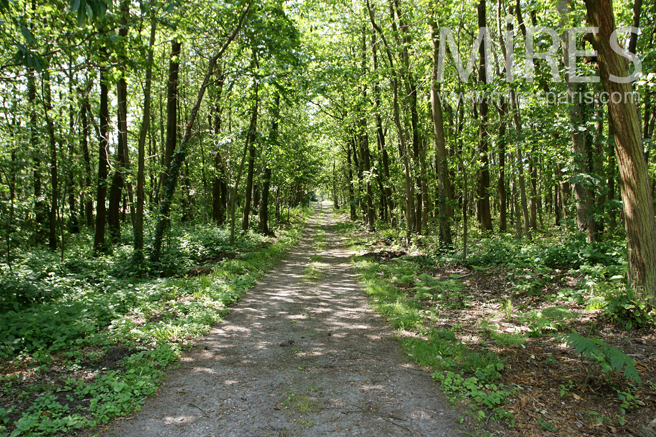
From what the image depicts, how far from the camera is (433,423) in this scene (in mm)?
3334

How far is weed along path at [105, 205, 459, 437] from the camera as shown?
3287 mm

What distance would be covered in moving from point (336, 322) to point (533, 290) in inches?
151

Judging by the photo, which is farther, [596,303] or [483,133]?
[483,133]

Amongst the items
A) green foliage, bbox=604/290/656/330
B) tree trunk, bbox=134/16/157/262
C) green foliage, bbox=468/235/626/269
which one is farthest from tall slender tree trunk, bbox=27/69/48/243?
green foliage, bbox=604/290/656/330

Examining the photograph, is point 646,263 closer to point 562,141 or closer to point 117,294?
point 562,141

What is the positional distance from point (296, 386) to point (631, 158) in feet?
17.2

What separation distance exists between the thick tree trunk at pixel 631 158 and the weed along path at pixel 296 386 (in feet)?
10.7

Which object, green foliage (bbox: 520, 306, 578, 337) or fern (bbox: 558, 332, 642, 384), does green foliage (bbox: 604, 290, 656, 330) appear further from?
fern (bbox: 558, 332, 642, 384)

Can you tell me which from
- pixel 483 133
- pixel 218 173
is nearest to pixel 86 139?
pixel 218 173

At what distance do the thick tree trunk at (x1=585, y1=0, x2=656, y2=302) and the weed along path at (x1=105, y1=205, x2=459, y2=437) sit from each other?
3.27 metres

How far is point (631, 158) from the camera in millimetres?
4668

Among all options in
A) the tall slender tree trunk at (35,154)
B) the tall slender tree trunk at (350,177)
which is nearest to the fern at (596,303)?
the tall slender tree trunk at (35,154)

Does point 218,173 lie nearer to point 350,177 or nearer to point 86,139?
point 86,139

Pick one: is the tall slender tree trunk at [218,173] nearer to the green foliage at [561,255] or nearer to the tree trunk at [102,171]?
the tree trunk at [102,171]
